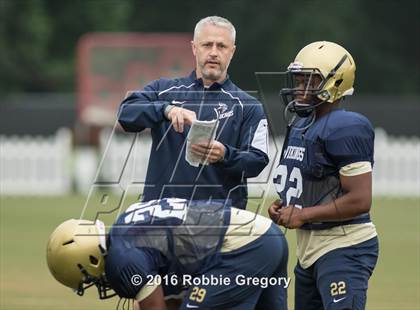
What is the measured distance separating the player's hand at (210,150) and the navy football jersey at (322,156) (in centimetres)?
39

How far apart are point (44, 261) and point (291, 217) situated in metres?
7.01

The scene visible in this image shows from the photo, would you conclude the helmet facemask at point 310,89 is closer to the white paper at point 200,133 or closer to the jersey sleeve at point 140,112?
the white paper at point 200,133

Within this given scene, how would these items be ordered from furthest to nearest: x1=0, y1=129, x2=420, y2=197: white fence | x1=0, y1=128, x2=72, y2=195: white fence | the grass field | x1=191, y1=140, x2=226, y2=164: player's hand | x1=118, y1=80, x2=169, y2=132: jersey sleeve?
x1=0, y1=128, x2=72, y2=195: white fence, x1=0, y1=129, x2=420, y2=197: white fence, the grass field, x1=118, y1=80, x2=169, y2=132: jersey sleeve, x1=191, y1=140, x2=226, y2=164: player's hand

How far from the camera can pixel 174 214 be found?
4980 mm

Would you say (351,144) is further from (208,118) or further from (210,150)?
(208,118)

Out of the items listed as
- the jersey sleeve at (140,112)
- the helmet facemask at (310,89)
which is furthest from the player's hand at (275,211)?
the jersey sleeve at (140,112)

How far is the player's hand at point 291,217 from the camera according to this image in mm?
5719

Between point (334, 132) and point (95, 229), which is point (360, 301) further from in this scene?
point (95, 229)

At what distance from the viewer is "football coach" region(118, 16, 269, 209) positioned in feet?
20.5

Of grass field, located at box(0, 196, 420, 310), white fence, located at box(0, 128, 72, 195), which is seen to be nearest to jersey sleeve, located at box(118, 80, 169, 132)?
grass field, located at box(0, 196, 420, 310)

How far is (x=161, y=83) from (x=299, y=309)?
1.55 metres

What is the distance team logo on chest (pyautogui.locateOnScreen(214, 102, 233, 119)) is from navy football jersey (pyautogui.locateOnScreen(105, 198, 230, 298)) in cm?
141

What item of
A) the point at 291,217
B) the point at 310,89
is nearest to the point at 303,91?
the point at 310,89

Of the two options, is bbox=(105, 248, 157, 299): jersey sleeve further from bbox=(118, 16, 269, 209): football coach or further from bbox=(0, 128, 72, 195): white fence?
bbox=(0, 128, 72, 195): white fence
